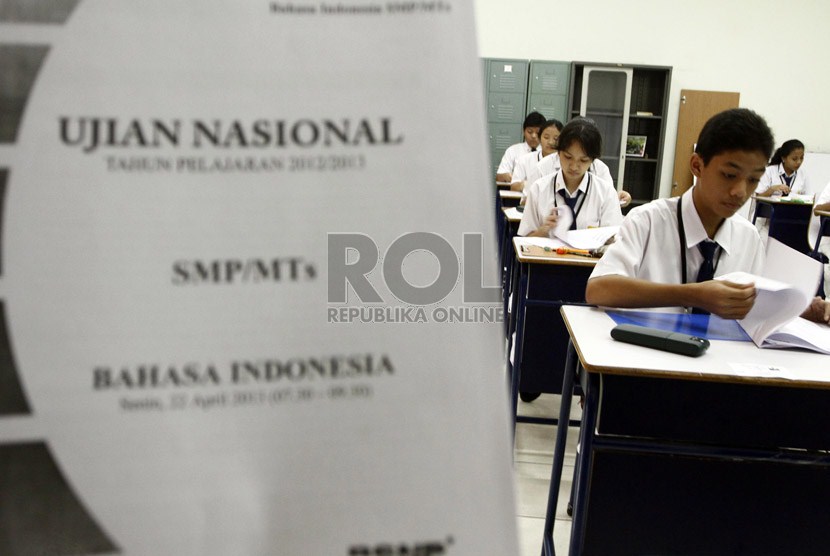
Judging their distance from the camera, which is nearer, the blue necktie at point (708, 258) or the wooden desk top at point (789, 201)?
the blue necktie at point (708, 258)

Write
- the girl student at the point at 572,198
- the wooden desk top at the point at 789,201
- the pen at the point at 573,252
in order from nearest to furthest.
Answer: the pen at the point at 573,252
the girl student at the point at 572,198
the wooden desk top at the point at 789,201

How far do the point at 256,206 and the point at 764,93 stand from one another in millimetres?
9940

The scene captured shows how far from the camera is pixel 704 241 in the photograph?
204 cm

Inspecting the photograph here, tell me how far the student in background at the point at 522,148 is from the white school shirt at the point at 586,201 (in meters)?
3.35

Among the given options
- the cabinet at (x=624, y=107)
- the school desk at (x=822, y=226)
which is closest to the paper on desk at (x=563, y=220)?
the school desk at (x=822, y=226)

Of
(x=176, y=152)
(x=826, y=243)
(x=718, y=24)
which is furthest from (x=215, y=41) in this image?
(x=718, y=24)

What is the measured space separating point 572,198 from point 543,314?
1165 mm

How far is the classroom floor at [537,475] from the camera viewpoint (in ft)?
7.38

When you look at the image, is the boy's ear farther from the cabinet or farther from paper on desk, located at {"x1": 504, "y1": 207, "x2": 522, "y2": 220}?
the cabinet

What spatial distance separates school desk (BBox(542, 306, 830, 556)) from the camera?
157 centimetres

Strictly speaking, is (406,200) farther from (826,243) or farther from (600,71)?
(600,71)

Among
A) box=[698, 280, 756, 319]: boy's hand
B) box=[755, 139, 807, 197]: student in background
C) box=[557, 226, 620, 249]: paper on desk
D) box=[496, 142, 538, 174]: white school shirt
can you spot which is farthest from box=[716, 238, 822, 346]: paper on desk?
box=[755, 139, 807, 197]: student in background

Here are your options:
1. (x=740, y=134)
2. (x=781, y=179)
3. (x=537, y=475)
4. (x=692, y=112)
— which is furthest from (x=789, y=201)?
(x=740, y=134)

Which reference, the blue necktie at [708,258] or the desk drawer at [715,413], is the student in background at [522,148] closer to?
the blue necktie at [708,258]
